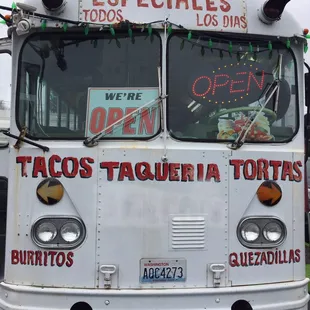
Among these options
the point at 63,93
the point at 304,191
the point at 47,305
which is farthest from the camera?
the point at 304,191

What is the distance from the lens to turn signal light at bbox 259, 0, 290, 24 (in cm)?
362

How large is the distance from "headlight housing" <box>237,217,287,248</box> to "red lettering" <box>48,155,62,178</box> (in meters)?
1.39

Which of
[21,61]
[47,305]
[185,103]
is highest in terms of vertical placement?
[21,61]

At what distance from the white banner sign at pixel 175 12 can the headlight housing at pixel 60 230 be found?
1.49 meters

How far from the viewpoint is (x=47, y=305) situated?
10.9 feet

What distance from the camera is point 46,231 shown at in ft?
11.2

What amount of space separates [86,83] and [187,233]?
1356 millimetres

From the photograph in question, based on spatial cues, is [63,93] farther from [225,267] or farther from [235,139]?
[225,267]

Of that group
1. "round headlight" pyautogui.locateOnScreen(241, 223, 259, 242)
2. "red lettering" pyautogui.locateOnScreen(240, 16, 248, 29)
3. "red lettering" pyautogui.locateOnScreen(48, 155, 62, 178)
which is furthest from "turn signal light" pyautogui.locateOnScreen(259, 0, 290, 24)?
"red lettering" pyautogui.locateOnScreen(48, 155, 62, 178)

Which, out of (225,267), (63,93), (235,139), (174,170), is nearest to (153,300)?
(225,267)

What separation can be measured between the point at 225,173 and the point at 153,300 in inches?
41.6

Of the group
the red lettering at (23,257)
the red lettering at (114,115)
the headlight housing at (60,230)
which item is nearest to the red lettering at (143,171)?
the red lettering at (114,115)

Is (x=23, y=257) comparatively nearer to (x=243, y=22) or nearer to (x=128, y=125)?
(x=128, y=125)

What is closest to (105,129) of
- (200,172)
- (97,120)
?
(97,120)
